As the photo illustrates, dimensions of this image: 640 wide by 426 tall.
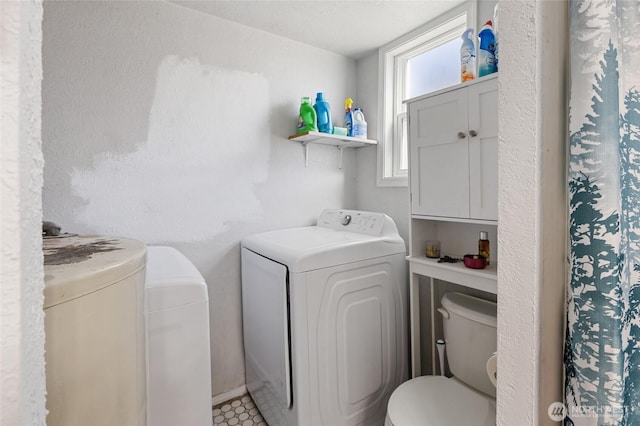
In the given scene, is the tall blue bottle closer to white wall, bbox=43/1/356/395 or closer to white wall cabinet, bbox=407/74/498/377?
white wall, bbox=43/1/356/395

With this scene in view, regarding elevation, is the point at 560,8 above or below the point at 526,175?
above

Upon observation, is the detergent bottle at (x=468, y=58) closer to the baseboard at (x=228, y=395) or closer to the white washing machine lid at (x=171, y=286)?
the white washing machine lid at (x=171, y=286)

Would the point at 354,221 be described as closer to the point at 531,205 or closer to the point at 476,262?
the point at 476,262

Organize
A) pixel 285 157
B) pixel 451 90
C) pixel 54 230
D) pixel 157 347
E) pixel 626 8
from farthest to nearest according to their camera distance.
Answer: pixel 285 157, pixel 451 90, pixel 157 347, pixel 54 230, pixel 626 8

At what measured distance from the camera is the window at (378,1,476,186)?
2039 mm

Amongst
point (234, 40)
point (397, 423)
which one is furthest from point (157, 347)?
point (234, 40)

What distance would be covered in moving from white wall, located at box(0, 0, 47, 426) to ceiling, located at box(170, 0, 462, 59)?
69.1 inches

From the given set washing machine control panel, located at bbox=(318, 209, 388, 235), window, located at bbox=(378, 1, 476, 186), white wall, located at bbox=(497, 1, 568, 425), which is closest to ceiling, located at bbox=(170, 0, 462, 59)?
window, located at bbox=(378, 1, 476, 186)

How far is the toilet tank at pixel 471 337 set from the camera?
1394mm

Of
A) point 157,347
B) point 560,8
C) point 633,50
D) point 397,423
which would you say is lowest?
point 397,423

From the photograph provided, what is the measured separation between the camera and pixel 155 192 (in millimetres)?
1777

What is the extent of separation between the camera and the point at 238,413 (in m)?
1.89

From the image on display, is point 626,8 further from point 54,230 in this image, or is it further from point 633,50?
point 54,230

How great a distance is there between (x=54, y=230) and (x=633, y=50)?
63.0 inches
